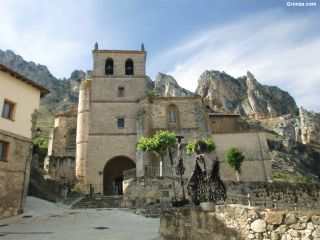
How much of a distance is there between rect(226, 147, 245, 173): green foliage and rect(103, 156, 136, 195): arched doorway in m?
8.72

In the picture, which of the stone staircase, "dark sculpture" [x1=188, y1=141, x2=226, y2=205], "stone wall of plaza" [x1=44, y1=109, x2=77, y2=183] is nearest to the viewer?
"dark sculpture" [x1=188, y1=141, x2=226, y2=205]

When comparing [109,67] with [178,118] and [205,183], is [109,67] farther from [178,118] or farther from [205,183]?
[205,183]

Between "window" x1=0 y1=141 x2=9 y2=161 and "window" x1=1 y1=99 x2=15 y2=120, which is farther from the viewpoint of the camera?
"window" x1=1 y1=99 x2=15 y2=120

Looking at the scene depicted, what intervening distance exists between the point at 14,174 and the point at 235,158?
17.4 metres

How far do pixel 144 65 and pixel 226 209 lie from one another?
86.6 ft

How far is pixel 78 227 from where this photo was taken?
38.9 feet

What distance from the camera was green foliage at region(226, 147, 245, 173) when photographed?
2566 centimetres

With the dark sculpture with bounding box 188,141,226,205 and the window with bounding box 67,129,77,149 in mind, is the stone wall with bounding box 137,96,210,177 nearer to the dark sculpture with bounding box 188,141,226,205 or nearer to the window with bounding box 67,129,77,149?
the window with bounding box 67,129,77,149

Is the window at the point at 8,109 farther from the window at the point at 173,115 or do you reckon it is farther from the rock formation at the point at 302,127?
the rock formation at the point at 302,127

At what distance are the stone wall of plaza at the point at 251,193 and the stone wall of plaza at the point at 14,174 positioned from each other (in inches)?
239

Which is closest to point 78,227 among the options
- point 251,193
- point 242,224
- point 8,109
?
point 8,109

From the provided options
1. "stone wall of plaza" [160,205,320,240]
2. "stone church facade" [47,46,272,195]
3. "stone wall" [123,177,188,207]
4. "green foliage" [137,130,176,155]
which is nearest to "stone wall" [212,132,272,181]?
"stone church facade" [47,46,272,195]

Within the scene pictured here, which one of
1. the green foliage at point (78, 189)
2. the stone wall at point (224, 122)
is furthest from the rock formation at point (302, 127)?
the green foliage at point (78, 189)

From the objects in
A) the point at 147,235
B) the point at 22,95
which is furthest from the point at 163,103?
the point at 147,235
